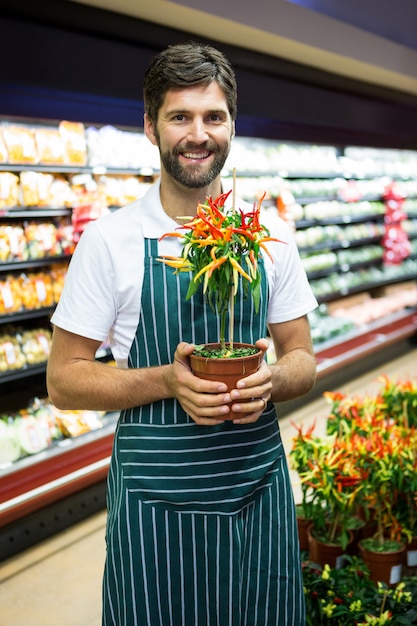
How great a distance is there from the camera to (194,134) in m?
1.67

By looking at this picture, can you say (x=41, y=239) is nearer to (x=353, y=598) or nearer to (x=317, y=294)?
(x=353, y=598)

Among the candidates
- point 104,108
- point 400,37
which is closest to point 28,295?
point 104,108

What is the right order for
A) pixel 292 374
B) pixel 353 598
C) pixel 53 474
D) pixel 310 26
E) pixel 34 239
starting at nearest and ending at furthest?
1. pixel 292 374
2. pixel 353 598
3. pixel 53 474
4. pixel 34 239
5. pixel 310 26

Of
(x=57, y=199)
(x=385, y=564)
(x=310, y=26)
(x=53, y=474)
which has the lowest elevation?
(x=385, y=564)

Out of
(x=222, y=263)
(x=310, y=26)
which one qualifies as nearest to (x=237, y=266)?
(x=222, y=263)

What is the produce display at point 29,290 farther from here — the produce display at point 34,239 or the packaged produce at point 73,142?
the packaged produce at point 73,142

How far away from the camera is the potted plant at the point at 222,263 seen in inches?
59.3

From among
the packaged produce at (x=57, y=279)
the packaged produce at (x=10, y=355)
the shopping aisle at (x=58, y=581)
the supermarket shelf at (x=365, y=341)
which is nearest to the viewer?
the shopping aisle at (x=58, y=581)

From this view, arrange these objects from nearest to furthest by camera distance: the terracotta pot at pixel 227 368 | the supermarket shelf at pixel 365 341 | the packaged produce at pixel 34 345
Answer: the terracotta pot at pixel 227 368 → the packaged produce at pixel 34 345 → the supermarket shelf at pixel 365 341

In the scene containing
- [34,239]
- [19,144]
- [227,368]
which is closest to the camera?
[227,368]

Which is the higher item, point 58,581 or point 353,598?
point 353,598

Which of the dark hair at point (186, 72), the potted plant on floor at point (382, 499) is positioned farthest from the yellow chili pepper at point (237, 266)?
the potted plant on floor at point (382, 499)

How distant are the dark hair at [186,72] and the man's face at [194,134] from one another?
0.02 meters

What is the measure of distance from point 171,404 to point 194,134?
61cm
